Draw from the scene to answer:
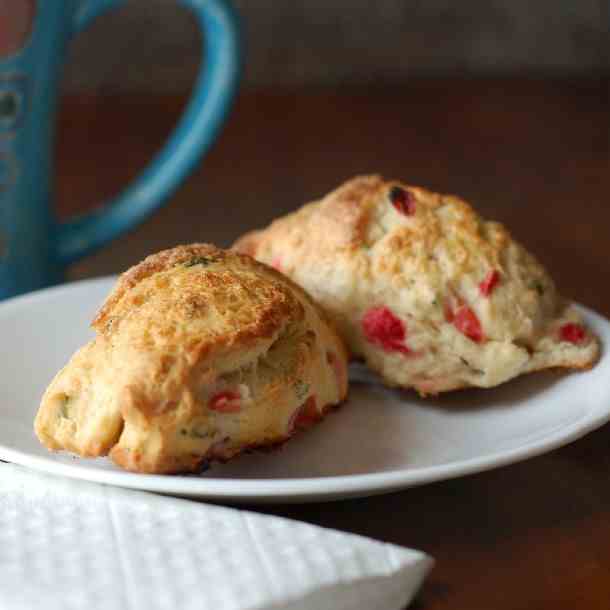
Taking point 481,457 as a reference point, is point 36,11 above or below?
above

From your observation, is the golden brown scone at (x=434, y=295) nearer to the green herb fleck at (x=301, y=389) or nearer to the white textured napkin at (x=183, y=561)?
the green herb fleck at (x=301, y=389)

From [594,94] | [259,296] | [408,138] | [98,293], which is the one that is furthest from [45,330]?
[594,94]

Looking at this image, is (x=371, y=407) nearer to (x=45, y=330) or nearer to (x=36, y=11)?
(x=45, y=330)

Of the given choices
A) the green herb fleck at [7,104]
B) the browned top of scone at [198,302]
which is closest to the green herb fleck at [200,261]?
the browned top of scone at [198,302]

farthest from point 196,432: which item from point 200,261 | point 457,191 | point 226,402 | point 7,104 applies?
point 457,191

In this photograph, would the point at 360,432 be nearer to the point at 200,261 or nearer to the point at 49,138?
the point at 200,261

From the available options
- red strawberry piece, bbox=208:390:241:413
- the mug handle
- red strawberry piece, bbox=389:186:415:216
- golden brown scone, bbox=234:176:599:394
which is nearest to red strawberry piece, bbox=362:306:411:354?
golden brown scone, bbox=234:176:599:394
